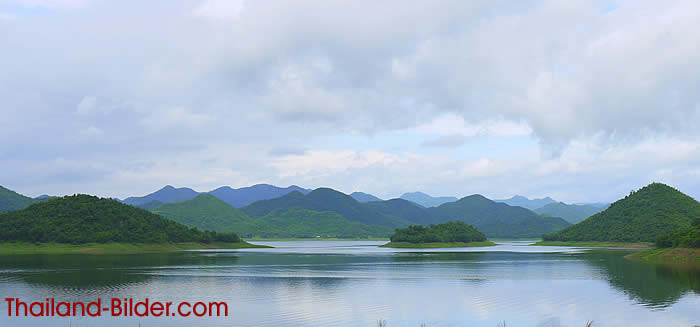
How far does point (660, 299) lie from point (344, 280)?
44.2m

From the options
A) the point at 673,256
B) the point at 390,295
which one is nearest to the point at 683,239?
the point at 673,256

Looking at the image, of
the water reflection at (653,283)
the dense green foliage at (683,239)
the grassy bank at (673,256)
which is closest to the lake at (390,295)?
the water reflection at (653,283)

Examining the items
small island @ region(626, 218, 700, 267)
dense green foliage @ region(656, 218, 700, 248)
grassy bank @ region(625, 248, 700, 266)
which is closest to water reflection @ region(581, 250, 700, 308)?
grassy bank @ region(625, 248, 700, 266)

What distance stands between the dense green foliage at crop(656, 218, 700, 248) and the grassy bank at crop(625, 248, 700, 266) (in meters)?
1.34

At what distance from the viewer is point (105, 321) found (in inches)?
1902

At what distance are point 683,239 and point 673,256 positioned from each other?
437 cm

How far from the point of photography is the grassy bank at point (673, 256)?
115688mm

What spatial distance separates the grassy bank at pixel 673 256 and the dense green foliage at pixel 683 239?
134 centimetres

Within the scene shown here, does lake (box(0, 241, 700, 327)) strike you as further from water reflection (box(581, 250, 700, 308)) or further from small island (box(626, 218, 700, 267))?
small island (box(626, 218, 700, 267))

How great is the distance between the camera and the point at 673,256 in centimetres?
12319

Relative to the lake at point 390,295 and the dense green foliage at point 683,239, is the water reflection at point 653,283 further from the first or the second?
the dense green foliage at point 683,239

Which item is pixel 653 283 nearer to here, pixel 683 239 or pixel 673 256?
pixel 673 256

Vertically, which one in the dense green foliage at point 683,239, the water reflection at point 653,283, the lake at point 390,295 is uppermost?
the dense green foliage at point 683,239

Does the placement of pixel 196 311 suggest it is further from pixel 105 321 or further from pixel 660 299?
pixel 660 299
